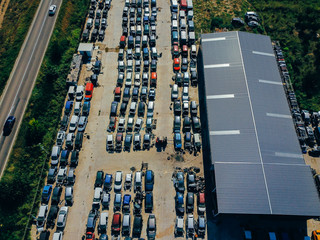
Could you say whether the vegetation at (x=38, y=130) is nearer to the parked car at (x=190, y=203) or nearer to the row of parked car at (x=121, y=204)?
the row of parked car at (x=121, y=204)

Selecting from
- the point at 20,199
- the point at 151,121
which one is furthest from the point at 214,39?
the point at 20,199

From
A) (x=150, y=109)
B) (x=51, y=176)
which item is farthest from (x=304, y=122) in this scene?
(x=51, y=176)

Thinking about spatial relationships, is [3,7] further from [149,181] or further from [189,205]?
[189,205]

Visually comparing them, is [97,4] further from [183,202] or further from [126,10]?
[183,202]

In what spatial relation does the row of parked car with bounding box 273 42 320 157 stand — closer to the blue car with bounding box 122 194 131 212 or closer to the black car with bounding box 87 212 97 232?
the blue car with bounding box 122 194 131 212

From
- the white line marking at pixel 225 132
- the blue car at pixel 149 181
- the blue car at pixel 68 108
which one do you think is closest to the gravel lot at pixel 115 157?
the blue car at pixel 149 181

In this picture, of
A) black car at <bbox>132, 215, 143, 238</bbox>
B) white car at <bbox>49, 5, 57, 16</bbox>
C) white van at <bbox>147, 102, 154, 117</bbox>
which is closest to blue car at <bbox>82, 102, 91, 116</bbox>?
white van at <bbox>147, 102, 154, 117</bbox>
